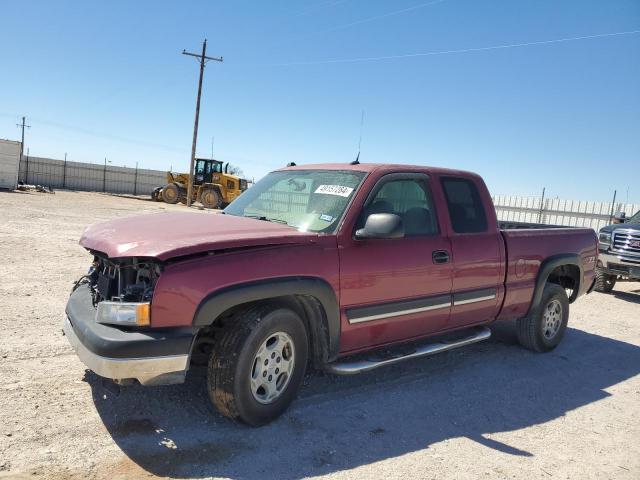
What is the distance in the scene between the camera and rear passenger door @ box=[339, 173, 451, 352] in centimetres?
379

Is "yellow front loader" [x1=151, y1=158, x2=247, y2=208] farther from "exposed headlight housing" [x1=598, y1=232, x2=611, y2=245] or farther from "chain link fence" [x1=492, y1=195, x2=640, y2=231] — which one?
"exposed headlight housing" [x1=598, y1=232, x2=611, y2=245]

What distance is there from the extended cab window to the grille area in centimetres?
729

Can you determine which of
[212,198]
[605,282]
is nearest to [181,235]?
[605,282]

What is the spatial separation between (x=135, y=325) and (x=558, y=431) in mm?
3184

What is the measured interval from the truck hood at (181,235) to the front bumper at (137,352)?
47 centimetres

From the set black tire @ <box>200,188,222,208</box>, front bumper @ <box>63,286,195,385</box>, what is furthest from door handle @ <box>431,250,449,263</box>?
black tire @ <box>200,188,222,208</box>

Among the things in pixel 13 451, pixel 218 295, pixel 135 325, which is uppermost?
pixel 218 295

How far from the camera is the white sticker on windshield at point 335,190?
4051 millimetres

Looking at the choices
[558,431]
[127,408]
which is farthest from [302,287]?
[558,431]

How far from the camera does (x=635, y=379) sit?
5.24 m

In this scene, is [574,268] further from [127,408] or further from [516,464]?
[127,408]

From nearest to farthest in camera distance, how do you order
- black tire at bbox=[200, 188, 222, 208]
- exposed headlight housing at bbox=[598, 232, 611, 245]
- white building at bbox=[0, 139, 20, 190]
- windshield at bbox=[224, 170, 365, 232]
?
windshield at bbox=[224, 170, 365, 232]
exposed headlight housing at bbox=[598, 232, 611, 245]
black tire at bbox=[200, 188, 222, 208]
white building at bbox=[0, 139, 20, 190]

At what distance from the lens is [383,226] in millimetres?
3648

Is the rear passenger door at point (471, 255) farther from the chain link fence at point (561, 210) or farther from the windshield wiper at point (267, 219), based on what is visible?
the chain link fence at point (561, 210)
